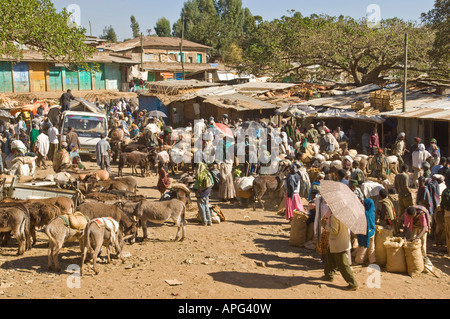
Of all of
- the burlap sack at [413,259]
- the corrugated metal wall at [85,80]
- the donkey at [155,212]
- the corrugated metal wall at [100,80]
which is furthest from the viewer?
the corrugated metal wall at [100,80]

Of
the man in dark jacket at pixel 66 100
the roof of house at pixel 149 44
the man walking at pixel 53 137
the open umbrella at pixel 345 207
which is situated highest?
the roof of house at pixel 149 44

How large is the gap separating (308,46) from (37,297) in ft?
73.3

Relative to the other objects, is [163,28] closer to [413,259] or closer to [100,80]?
[100,80]

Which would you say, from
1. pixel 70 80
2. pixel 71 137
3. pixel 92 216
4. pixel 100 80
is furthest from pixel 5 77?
pixel 92 216

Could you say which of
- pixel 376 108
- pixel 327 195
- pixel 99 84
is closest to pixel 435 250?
pixel 327 195

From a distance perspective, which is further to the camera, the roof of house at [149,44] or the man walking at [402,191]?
the roof of house at [149,44]

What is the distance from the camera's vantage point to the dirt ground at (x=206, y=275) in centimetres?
817

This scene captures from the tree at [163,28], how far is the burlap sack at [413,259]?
81.9m

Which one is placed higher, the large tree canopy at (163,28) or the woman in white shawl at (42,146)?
the large tree canopy at (163,28)

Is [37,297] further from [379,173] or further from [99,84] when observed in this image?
[99,84]

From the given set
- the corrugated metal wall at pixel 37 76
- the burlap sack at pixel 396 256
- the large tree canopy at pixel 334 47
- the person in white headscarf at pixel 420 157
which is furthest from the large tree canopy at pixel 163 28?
the burlap sack at pixel 396 256

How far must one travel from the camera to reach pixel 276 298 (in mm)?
7938

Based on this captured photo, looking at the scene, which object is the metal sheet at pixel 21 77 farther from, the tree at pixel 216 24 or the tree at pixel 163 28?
the tree at pixel 163 28

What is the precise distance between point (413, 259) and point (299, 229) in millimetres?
2429
